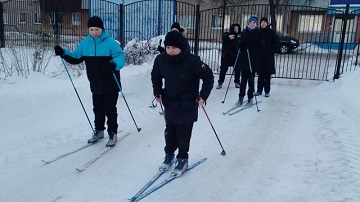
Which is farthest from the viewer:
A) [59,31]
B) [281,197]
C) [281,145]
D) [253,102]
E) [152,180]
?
[59,31]

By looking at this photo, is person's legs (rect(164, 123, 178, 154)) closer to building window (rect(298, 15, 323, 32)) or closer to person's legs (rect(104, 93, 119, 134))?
person's legs (rect(104, 93, 119, 134))

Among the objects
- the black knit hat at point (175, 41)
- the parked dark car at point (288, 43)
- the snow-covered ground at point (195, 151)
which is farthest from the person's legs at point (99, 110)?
the parked dark car at point (288, 43)

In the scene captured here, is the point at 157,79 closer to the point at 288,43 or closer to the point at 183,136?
the point at 183,136

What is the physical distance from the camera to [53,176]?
13.4 ft

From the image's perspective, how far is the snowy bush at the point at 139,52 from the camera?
10164mm

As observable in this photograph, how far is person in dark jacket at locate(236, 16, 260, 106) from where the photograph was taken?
24.0 ft

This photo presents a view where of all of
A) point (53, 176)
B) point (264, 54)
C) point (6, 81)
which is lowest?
point (53, 176)

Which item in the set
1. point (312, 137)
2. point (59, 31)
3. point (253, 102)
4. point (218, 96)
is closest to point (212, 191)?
point (312, 137)

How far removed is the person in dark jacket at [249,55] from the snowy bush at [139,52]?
376cm

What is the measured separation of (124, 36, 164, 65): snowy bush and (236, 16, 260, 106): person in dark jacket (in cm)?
376

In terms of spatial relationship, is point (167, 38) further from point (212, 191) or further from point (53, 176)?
point (53, 176)

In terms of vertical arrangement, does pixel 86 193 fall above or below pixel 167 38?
below

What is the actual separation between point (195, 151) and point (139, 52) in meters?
5.98

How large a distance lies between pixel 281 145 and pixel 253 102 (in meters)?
2.78
